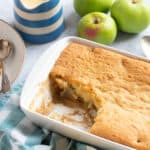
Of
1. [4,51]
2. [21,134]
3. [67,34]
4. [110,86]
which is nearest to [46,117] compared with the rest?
[21,134]

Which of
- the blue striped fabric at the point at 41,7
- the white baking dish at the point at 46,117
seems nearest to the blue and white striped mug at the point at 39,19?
the blue striped fabric at the point at 41,7

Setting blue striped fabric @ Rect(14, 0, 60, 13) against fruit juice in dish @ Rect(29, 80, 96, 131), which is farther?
blue striped fabric @ Rect(14, 0, 60, 13)

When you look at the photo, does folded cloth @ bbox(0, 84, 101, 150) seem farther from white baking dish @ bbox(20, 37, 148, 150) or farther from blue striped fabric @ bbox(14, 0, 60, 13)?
blue striped fabric @ bbox(14, 0, 60, 13)

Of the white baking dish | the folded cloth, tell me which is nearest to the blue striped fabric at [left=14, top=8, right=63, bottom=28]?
the white baking dish

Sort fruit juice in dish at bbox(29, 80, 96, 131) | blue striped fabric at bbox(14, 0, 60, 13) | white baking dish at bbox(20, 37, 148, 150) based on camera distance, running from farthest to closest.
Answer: blue striped fabric at bbox(14, 0, 60, 13) < fruit juice in dish at bbox(29, 80, 96, 131) < white baking dish at bbox(20, 37, 148, 150)

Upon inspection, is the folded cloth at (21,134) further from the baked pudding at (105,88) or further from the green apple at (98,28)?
the green apple at (98,28)

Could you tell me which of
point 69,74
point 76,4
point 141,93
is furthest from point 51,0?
point 141,93
